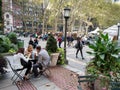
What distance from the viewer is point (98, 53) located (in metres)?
4.72

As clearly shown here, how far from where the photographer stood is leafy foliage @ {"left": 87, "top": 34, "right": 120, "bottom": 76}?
4648mm

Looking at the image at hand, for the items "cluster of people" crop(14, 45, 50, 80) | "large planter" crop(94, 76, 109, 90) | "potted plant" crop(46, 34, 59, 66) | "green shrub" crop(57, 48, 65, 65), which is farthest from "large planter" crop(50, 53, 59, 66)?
"large planter" crop(94, 76, 109, 90)

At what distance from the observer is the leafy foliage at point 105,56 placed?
15.3 ft

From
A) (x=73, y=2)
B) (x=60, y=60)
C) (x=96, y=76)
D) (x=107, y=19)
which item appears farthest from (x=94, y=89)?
(x=107, y=19)

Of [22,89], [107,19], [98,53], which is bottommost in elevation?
[22,89]

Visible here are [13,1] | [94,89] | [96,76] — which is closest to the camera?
[96,76]

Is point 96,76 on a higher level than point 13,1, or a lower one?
lower

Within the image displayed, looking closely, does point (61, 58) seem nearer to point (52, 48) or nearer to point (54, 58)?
point (54, 58)

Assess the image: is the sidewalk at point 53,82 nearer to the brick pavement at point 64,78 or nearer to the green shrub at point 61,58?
the brick pavement at point 64,78

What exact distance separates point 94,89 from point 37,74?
2.36 meters

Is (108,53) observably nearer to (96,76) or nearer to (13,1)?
(96,76)

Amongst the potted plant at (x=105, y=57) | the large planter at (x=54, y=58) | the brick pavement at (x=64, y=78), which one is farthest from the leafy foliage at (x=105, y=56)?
the large planter at (x=54, y=58)

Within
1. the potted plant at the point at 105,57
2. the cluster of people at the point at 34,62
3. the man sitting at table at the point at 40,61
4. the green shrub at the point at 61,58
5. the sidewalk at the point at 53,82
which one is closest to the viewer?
the potted plant at the point at 105,57

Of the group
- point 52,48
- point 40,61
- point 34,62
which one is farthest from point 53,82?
point 52,48
